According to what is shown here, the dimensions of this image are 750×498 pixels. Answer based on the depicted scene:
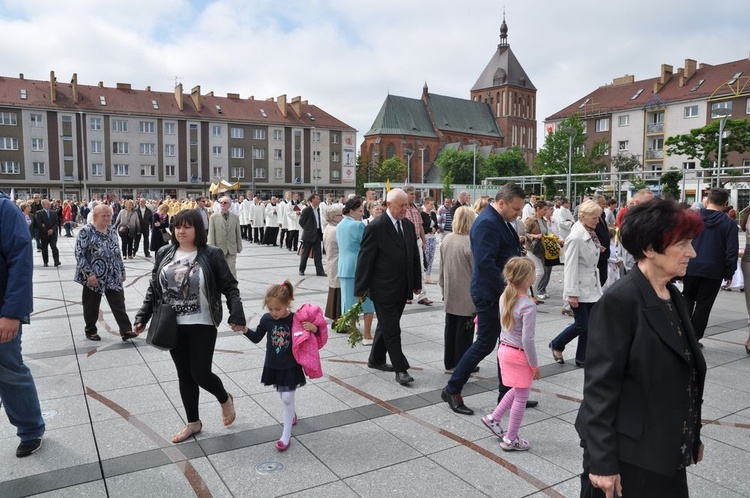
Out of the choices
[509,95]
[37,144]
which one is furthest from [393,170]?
[37,144]

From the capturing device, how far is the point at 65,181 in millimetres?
64312

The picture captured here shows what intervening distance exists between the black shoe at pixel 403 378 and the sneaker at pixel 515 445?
62.7 inches

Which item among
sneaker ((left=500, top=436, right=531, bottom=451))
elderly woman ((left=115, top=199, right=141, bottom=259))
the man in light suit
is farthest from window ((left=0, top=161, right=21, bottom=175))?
sneaker ((left=500, top=436, right=531, bottom=451))

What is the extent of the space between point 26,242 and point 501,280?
3.64 m

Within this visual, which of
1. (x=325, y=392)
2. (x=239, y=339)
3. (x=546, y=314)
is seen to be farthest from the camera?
(x=546, y=314)

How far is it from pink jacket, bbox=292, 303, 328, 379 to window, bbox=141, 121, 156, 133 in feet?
231

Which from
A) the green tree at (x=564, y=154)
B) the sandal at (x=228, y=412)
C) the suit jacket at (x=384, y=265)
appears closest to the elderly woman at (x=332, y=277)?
the suit jacket at (x=384, y=265)

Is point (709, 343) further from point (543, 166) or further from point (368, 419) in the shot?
point (543, 166)

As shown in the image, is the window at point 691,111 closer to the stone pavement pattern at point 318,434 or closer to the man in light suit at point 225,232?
the stone pavement pattern at point 318,434

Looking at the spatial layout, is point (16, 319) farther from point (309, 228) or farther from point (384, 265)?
point (309, 228)

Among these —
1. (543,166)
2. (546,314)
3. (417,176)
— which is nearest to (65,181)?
(543,166)

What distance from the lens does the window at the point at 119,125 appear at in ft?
218

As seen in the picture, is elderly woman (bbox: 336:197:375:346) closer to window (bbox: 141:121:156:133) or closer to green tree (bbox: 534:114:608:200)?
green tree (bbox: 534:114:608:200)

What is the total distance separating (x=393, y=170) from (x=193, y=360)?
92.8 m
